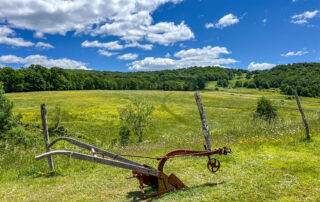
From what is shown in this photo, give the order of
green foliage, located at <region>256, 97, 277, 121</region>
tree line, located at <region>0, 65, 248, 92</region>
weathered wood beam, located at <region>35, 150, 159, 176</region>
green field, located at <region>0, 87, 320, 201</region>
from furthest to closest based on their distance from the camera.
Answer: tree line, located at <region>0, 65, 248, 92</region>
green foliage, located at <region>256, 97, 277, 121</region>
green field, located at <region>0, 87, 320, 201</region>
weathered wood beam, located at <region>35, 150, 159, 176</region>

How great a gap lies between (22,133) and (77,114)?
18.3 metres

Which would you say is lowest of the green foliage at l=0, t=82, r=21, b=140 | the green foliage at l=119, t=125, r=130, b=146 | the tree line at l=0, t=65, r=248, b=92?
the green foliage at l=119, t=125, r=130, b=146

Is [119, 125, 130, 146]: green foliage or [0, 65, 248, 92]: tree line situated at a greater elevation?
[0, 65, 248, 92]: tree line

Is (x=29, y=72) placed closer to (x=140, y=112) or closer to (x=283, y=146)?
(x=140, y=112)

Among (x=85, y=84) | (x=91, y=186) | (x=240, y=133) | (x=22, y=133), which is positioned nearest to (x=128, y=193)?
(x=91, y=186)

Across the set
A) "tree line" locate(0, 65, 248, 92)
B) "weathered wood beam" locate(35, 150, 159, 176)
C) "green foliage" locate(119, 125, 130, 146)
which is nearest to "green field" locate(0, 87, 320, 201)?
"weathered wood beam" locate(35, 150, 159, 176)

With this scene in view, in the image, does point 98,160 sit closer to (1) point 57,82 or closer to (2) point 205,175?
(2) point 205,175

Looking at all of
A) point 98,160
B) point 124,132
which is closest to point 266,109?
point 124,132

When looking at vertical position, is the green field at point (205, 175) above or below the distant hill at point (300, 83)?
below

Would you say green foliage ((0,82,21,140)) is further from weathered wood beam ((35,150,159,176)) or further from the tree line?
the tree line

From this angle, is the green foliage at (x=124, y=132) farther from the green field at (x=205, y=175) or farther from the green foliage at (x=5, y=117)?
the green field at (x=205, y=175)

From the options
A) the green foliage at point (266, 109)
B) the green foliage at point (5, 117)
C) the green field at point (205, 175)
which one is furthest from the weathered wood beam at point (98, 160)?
the green foliage at point (266, 109)

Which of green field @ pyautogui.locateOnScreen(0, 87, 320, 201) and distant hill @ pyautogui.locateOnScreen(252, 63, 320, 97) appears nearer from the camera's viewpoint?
green field @ pyautogui.locateOnScreen(0, 87, 320, 201)

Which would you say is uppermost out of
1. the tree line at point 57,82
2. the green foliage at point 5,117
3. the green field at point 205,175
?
the tree line at point 57,82
